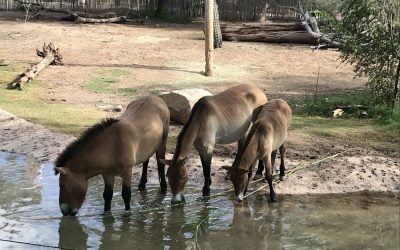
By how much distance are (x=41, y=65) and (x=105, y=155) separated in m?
11.0

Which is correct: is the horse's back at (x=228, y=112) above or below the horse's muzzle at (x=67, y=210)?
above

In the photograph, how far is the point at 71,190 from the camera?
247 inches

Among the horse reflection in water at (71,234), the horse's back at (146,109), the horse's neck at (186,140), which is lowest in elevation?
the horse reflection in water at (71,234)

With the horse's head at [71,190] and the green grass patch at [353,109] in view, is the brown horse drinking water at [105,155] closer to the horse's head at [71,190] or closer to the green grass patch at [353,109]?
the horse's head at [71,190]

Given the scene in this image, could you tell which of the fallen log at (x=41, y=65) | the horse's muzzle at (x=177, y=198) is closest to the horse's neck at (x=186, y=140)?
the horse's muzzle at (x=177, y=198)

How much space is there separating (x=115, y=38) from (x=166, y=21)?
22.4ft

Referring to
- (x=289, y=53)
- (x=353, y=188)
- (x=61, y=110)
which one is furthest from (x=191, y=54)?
(x=353, y=188)

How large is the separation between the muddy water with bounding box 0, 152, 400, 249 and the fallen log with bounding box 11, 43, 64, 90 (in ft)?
24.7

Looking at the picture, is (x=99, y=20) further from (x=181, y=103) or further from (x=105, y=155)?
(x=105, y=155)

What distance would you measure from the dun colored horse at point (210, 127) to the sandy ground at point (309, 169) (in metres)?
0.65

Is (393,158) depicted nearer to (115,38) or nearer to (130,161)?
(130,161)

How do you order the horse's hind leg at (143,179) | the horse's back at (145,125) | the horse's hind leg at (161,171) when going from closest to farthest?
1. the horse's back at (145,125)
2. the horse's hind leg at (161,171)
3. the horse's hind leg at (143,179)

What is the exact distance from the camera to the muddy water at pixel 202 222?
601cm

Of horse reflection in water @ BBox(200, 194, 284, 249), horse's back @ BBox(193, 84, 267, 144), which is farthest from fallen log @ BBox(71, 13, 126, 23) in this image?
horse reflection in water @ BBox(200, 194, 284, 249)
